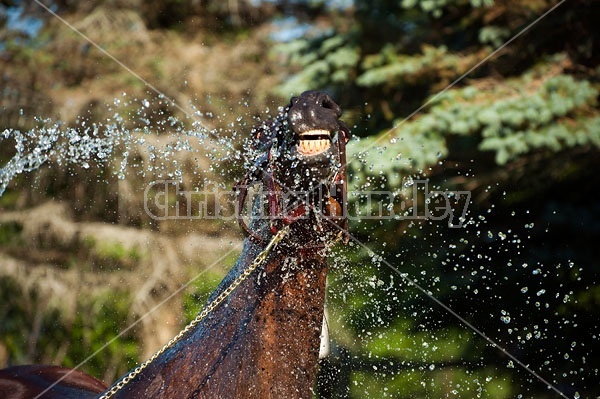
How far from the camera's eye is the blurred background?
520cm

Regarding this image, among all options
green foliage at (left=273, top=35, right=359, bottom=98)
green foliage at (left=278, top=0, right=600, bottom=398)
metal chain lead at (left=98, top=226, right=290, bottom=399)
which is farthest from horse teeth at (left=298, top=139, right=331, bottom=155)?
green foliage at (left=273, top=35, right=359, bottom=98)

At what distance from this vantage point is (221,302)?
79.4 inches

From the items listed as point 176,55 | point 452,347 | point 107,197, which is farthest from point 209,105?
point 452,347

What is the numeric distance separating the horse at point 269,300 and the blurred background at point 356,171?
3.77ft

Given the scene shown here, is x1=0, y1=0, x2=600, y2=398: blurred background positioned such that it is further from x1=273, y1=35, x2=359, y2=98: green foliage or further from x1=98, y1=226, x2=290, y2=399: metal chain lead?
x1=98, y1=226, x2=290, y2=399: metal chain lead

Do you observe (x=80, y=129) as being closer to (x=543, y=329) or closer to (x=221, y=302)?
(x=543, y=329)

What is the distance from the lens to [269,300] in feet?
6.32

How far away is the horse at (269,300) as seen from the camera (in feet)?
5.98

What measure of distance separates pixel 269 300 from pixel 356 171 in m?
2.92

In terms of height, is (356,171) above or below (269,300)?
above

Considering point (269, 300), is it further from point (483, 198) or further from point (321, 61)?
point (321, 61)

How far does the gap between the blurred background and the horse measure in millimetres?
1150

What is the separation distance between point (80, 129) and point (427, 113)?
11.1 ft

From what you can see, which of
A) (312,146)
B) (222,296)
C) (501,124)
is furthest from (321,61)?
(312,146)
